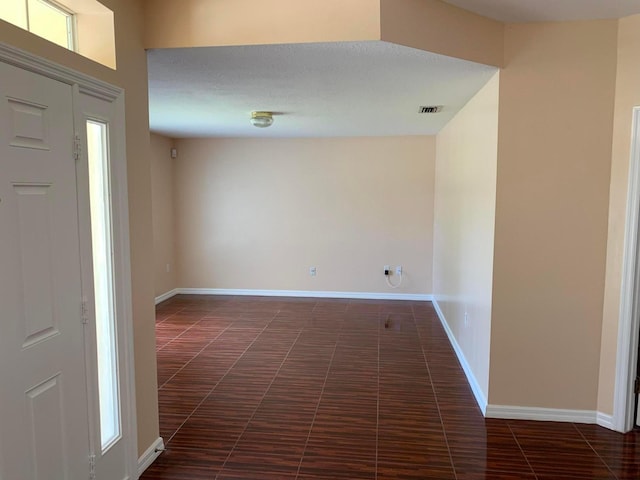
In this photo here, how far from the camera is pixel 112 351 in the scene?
211 cm

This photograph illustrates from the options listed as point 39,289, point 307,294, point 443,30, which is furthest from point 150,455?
point 307,294

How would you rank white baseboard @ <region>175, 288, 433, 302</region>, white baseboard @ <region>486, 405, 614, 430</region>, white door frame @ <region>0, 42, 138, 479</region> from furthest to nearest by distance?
white baseboard @ <region>175, 288, 433, 302</region>
white baseboard @ <region>486, 405, 614, 430</region>
white door frame @ <region>0, 42, 138, 479</region>

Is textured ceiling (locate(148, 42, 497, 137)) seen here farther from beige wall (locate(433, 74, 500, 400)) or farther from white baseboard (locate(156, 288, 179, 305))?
white baseboard (locate(156, 288, 179, 305))

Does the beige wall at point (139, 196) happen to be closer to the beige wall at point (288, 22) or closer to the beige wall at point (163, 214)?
the beige wall at point (288, 22)

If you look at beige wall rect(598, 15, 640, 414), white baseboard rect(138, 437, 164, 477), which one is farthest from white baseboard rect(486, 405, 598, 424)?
white baseboard rect(138, 437, 164, 477)

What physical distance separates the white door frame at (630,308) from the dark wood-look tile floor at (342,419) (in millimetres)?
171

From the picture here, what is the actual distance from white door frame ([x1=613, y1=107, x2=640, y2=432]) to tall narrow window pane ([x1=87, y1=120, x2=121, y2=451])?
2.98m

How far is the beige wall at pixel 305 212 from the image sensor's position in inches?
242

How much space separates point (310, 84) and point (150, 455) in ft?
8.77

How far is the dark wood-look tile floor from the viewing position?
2406 mm

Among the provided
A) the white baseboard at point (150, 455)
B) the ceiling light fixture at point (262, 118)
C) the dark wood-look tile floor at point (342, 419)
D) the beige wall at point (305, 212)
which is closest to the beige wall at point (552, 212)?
the dark wood-look tile floor at point (342, 419)

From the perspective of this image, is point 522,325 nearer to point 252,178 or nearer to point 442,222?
point 442,222

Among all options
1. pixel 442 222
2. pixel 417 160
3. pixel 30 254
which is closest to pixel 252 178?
pixel 417 160

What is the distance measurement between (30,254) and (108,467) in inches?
45.9
